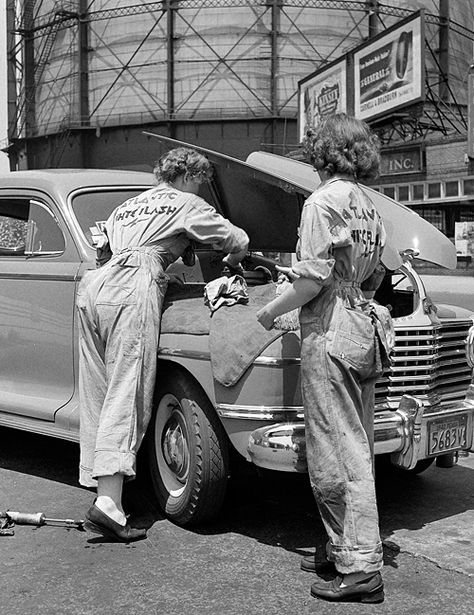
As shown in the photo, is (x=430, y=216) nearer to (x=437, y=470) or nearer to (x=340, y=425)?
(x=437, y=470)

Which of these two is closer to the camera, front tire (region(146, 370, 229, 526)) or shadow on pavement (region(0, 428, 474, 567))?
front tire (region(146, 370, 229, 526))

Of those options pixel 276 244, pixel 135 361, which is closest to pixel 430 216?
pixel 276 244

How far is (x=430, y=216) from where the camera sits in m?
28.8

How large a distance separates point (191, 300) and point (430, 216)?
83.3ft

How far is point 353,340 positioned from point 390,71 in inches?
981

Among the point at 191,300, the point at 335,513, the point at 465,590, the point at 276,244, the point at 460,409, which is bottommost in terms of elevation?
the point at 465,590

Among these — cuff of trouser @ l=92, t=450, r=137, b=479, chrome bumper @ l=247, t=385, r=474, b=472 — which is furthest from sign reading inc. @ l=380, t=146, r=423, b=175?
cuff of trouser @ l=92, t=450, r=137, b=479

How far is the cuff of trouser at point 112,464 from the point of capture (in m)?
4.16

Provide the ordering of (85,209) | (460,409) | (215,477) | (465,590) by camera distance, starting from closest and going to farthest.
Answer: (465,590), (215,477), (460,409), (85,209)

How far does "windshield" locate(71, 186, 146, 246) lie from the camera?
210 inches

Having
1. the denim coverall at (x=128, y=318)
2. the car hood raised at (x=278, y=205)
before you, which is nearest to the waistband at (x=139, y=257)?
the denim coverall at (x=128, y=318)

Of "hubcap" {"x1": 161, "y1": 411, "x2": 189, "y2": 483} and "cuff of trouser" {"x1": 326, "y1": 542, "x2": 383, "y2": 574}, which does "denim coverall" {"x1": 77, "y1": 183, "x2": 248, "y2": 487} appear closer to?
"hubcap" {"x1": 161, "y1": 411, "x2": 189, "y2": 483}

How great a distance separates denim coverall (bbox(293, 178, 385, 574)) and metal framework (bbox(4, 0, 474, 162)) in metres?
31.1

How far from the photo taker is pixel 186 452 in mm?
4328
